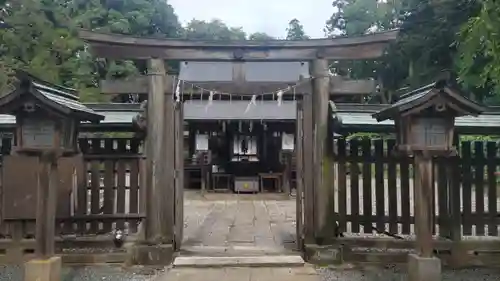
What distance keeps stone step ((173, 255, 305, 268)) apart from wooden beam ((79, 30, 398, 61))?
3169 millimetres

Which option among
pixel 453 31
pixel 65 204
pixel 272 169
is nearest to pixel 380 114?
pixel 65 204

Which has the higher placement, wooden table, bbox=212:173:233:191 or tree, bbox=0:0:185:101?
tree, bbox=0:0:185:101

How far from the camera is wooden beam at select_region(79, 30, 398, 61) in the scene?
749 cm

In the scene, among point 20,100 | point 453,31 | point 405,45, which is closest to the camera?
point 20,100

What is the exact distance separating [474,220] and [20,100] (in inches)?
267

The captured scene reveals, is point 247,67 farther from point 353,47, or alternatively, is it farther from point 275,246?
point 275,246

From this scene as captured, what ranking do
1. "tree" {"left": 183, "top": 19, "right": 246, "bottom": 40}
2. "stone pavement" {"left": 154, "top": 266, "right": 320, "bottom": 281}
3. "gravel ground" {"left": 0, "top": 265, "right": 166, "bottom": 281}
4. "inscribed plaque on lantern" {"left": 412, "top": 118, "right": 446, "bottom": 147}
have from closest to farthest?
"inscribed plaque on lantern" {"left": 412, "top": 118, "right": 446, "bottom": 147}
"stone pavement" {"left": 154, "top": 266, "right": 320, "bottom": 281}
"gravel ground" {"left": 0, "top": 265, "right": 166, "bottom": 281}
"tree" {"left": 183, "top": 19, "right": 246, "bottom": 40}

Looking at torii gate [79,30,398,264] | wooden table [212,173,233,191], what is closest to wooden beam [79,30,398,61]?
torii gate [79,30,398,264]

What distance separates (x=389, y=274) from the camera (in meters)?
6.77

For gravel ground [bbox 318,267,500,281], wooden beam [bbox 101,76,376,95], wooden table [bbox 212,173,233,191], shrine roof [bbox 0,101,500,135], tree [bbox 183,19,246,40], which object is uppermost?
tree [bbox 183,19,246,40]

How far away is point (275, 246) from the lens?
8.53 meters

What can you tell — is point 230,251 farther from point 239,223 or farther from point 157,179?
point 239,223

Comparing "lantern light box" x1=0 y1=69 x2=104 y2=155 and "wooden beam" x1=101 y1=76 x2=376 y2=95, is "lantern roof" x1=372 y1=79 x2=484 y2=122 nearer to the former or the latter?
"wooden beam" x1=101 y1=76 x2=376 y2=95

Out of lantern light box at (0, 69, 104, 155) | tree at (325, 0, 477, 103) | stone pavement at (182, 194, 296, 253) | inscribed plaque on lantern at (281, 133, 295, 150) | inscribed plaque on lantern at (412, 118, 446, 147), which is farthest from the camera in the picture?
tree at (325, 0, 477, 103)
